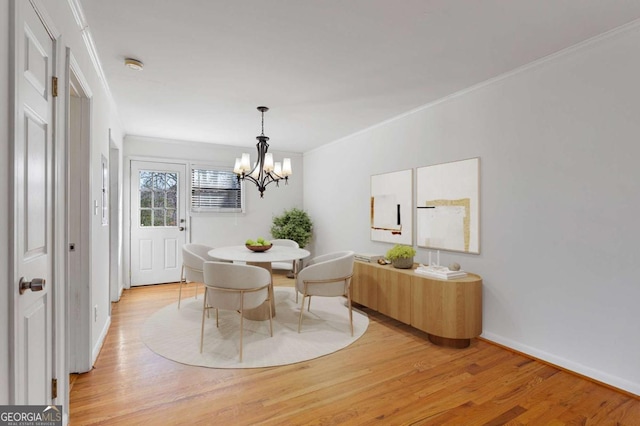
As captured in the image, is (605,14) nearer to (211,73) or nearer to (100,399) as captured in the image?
(211,73)

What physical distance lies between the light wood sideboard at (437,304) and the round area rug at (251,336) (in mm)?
493

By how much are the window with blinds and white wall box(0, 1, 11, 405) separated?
4.68 meters

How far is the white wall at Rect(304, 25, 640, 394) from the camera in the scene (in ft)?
7.43

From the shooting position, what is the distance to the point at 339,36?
237cm

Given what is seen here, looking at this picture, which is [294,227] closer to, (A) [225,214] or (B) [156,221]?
(A) [225,214]

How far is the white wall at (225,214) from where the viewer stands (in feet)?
17.9

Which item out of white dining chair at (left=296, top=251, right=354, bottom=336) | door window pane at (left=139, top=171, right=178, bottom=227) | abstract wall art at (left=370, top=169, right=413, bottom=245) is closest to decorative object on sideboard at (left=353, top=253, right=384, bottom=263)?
abstract wall art at (left=370, top=169, right=413, bottom=245)

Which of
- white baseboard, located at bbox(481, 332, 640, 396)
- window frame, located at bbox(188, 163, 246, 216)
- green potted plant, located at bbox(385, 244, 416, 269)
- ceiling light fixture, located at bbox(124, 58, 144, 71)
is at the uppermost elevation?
ceiling light fixture, located at bbox(124, 58, 144, 71)

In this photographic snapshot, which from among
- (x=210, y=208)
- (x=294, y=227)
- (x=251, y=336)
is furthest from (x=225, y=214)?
(x=251, y=336)

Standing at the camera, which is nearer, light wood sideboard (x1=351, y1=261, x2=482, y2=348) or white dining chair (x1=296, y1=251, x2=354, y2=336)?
light wood sideboard (x1=351, y1=261, x2=482, y2=348)

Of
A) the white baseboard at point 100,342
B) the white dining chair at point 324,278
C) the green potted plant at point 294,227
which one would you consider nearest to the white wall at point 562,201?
the white dining chair at point 324,278

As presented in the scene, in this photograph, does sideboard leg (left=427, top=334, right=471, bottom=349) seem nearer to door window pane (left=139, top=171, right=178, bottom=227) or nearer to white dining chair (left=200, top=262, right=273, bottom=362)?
white dining chair (left=200, top=262, right=273, bottom=362)

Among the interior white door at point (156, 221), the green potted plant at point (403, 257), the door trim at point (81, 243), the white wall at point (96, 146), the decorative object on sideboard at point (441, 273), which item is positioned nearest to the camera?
the white wall at point (96, 146)

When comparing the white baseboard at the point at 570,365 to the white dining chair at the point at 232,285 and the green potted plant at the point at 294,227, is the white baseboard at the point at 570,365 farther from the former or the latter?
the green potted plant at the point at 294,227
